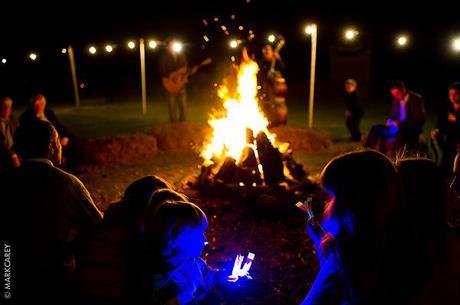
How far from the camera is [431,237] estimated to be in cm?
193

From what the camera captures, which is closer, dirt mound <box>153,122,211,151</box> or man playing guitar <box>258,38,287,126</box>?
dirt mound <box>153,122,211,151</box>

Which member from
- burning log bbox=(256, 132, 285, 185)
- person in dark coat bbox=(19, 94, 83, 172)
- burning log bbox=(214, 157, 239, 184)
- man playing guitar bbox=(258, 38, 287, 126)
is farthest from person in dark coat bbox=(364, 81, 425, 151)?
person in dark coat bbox=(19, 94, 83, 172)

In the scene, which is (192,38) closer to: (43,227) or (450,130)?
(450,130)

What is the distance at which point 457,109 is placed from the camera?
7.36 metres

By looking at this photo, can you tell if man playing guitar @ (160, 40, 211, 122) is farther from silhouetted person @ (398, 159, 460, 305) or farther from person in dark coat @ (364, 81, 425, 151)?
silhouetted person @ (398, 159, 460, 305)

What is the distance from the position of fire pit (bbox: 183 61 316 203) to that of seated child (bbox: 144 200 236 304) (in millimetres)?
4502

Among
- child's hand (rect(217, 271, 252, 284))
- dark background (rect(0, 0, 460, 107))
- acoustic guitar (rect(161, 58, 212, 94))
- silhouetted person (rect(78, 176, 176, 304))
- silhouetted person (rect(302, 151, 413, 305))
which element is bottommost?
child's hand (rect(217, 271, 252, 284))

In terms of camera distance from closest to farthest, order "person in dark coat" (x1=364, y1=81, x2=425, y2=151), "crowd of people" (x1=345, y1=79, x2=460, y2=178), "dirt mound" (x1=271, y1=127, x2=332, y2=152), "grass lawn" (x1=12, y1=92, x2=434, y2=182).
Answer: "crowd of people" (x1=345, y1=79, x2=460, y2=178)
"person in dark coat" (x1=364, y1=81, x2=425, y2=151)
"dirt mound" (x1=271, y1=127, x2=332, y2=152)
"grass lawn" (x1=12, y1=92, x2=434, y2=182)

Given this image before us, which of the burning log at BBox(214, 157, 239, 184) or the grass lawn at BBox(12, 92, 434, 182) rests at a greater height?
the grass lawn at BBox(12, 92, 434, 182)

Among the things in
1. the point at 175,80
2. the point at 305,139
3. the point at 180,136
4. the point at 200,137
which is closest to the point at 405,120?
the point at 305,139

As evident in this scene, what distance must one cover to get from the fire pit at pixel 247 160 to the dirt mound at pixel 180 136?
2.28 meters

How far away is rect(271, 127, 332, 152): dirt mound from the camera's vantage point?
1056 cm

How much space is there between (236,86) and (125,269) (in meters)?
6.50

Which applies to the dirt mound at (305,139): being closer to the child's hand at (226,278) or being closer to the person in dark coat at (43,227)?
the child's hand at (226,278)
